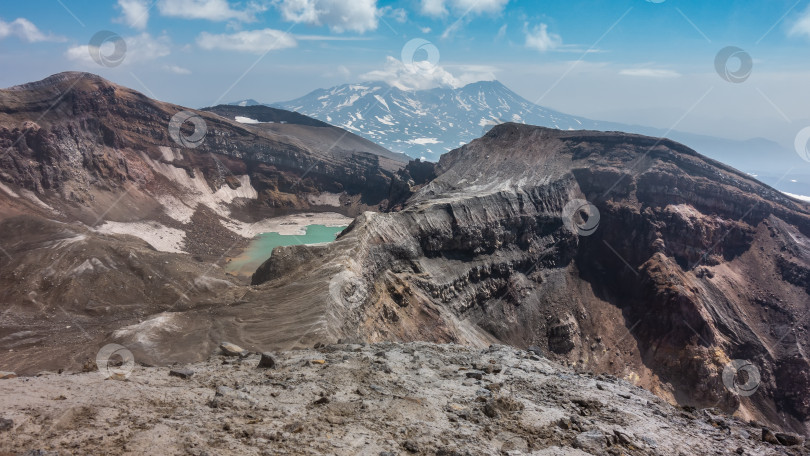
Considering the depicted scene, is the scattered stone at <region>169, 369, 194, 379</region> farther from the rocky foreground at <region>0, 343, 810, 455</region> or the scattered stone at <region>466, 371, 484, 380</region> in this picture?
the scattered stone at <region>466, 371, 484, 380</region>

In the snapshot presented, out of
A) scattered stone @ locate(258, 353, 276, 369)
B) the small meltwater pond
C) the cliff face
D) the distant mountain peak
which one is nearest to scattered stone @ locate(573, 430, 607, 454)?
scattered stone @ locate(258, 353, 276, 369)

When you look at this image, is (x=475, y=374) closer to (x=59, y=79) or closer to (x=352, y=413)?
(x=352, y=413)

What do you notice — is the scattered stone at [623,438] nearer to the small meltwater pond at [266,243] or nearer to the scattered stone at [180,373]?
the scattered stone at [180,373]

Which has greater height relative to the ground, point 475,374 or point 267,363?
point 475,374

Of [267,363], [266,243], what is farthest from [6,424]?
[266,243]

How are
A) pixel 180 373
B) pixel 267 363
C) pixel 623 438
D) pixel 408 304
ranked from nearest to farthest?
pixel 623 438 < pixel 180 373 < pixel 267 363 < pixel 408 304

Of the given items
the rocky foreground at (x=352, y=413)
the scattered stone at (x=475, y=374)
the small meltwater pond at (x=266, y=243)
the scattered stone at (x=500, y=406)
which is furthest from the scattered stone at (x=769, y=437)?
the small meltwater pond at (x=266, y=243)

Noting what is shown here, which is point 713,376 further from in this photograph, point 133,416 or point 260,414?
point 133,416

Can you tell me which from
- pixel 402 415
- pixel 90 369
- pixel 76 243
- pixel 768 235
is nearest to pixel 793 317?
pixel 768 235
